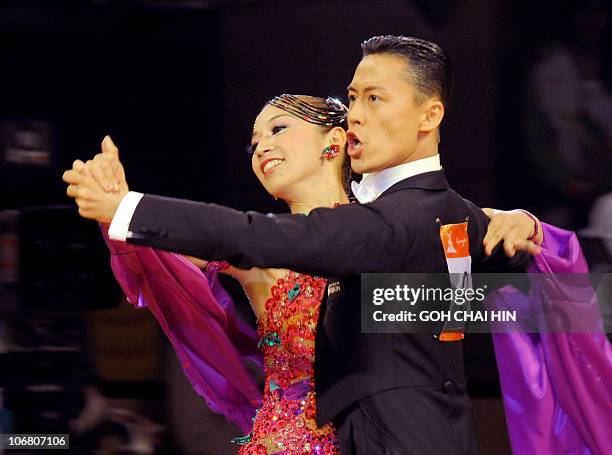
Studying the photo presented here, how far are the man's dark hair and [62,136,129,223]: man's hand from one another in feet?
1.94

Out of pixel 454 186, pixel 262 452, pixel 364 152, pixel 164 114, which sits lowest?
pixel 262 452

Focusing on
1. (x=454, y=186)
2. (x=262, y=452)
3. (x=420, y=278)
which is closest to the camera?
(x=420, y=278)

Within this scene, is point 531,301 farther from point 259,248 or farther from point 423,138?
point 259,248

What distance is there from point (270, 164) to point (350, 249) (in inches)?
21.6

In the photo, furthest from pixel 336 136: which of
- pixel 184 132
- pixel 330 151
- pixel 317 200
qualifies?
pixel 184 132

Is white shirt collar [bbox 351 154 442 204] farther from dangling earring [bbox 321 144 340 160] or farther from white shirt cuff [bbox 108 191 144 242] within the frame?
white shirt cuff [bbox 108 191 144 242]

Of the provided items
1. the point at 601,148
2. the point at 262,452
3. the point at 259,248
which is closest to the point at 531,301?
the point at 262,452

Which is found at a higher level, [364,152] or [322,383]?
[364,152]

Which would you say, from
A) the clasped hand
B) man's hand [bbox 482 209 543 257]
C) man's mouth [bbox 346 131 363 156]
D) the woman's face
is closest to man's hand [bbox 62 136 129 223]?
the clasped hand

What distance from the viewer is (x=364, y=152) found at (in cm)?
191

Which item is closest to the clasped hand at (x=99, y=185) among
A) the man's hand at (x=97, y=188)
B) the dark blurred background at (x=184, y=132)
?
the man's hand at (x=97, y=188)

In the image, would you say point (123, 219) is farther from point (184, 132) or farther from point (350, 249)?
point (184, 132)

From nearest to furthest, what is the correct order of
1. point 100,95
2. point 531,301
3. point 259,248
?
1. point 259,248
2. point 531,301
3. point 100,95

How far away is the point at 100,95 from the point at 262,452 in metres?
1.55
